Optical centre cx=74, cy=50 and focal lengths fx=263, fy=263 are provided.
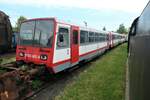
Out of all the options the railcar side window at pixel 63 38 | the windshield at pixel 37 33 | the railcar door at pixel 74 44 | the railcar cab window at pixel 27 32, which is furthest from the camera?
the railcar door at pixel 74 44

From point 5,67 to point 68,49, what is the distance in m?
3.28

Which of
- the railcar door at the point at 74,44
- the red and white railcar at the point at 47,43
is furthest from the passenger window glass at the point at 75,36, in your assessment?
the red and white railcar at the point at 47,43

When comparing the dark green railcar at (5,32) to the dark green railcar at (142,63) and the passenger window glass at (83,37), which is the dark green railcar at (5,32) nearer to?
the passenger window glass at (83,37)

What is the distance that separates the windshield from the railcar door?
214 cm

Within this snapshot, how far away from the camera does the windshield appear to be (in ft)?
34.3

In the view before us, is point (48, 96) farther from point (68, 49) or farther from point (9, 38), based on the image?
point (9, 38)

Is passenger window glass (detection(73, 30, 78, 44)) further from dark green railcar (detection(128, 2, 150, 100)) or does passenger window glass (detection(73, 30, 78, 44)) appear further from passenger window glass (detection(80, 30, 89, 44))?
dark green railcar (detection(128, 2, 150, 100))

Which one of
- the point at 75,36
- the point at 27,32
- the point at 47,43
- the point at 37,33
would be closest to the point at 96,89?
the point at 47,43

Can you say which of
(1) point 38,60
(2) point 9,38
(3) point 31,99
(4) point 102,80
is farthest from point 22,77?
(2) point 9,38

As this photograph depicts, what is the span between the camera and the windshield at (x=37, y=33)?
34.3ft

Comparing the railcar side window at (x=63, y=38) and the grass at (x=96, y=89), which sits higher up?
the railcar side window at (x=63, y=38)

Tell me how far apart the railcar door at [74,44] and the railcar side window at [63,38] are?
773 millimetres

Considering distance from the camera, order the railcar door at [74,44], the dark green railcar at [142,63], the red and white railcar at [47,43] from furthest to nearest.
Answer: the railcar door at [74,44] → the red and white railcar at [47,43] → the dark green railcar at [142,63]

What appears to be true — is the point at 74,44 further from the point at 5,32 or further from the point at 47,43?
the point at 5,32
